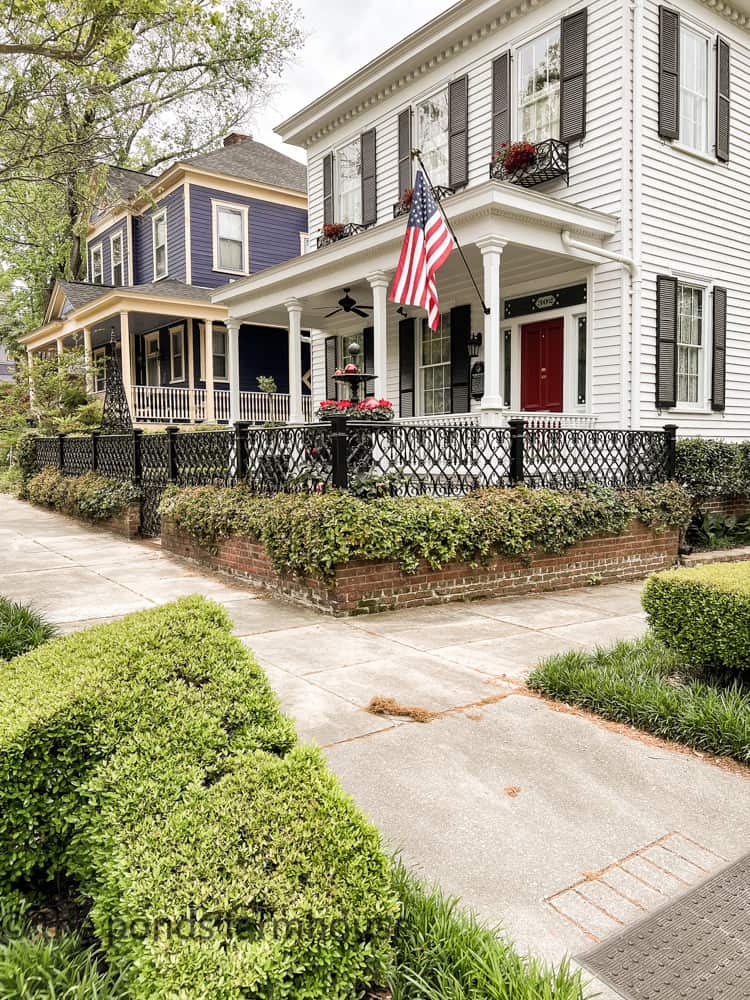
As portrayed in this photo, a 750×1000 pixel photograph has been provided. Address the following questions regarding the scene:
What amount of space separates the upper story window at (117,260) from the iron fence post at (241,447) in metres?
18.6

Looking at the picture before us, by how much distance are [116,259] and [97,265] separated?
205cm

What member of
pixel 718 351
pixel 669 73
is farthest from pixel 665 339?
pixel 669 73

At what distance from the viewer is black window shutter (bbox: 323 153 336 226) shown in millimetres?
15523

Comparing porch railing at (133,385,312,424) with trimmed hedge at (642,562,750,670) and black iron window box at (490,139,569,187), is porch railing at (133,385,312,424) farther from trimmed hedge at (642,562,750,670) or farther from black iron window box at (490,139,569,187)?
trimmed hedge at (642,562,750,670)

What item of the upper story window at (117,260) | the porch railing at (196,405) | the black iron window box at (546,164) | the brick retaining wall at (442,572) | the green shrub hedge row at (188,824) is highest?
the upper story window at (117,260)

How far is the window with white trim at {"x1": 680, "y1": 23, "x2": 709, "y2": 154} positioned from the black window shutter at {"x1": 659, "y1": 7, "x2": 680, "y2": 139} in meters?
0.30

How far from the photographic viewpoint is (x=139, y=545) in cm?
1091

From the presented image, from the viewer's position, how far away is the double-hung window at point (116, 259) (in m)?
24.7

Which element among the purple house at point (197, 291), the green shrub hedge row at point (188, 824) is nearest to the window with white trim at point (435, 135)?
the purple house at point (197, 291)

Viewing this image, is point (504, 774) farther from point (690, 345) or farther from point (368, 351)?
point (368, 351)

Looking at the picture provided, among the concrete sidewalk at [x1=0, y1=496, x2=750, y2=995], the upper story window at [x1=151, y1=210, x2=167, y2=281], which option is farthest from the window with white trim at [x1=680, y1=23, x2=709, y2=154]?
the upper story window at [x1=151, y1=210, x2=167, y2=281]

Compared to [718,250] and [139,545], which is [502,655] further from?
[718,250]

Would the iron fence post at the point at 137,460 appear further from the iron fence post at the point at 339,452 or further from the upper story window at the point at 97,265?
the upper story window at the point at 97,265

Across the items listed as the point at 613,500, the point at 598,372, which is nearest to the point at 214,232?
the point at 598,372
